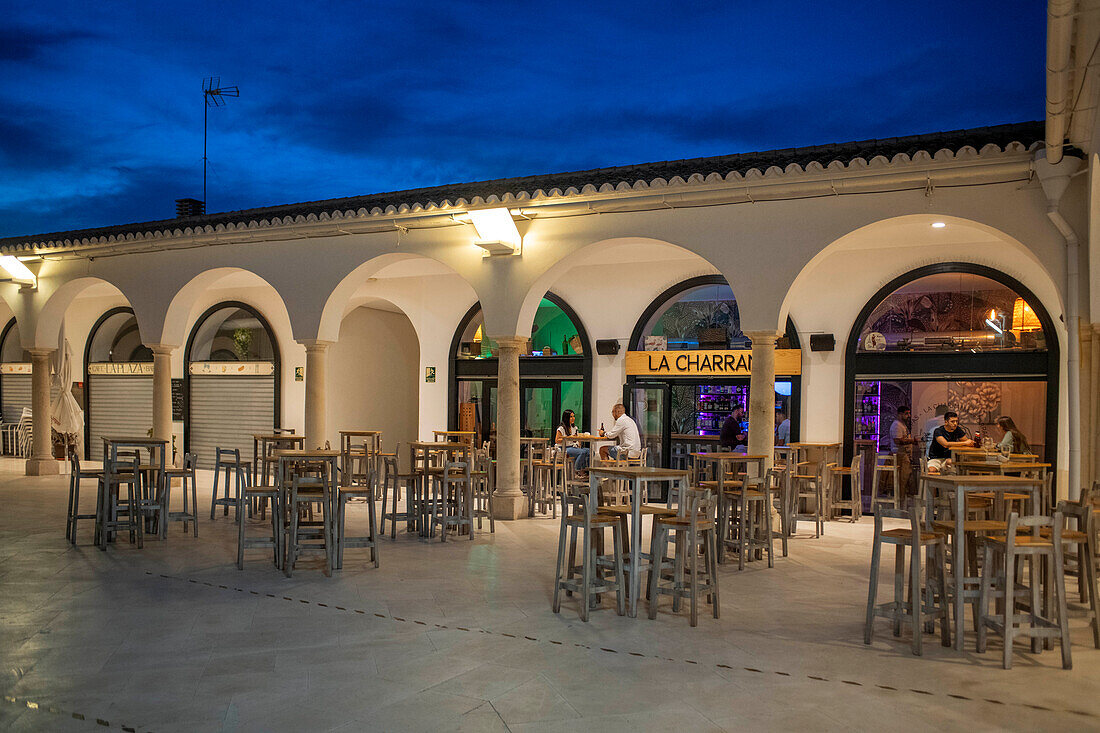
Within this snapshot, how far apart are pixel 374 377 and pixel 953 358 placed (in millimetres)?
10302

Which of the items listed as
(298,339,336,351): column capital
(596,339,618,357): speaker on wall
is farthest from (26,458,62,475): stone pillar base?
(596,339,618,357): speaker on wall

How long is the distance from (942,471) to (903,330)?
2277 millimetres

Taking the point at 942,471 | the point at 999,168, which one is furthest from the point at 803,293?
the point at 999,168

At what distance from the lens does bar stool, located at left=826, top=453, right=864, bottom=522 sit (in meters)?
9.88

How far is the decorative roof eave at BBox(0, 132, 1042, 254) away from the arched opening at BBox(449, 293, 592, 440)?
Result: 8.50ft

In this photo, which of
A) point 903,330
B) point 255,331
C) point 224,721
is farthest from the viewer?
point 255,331

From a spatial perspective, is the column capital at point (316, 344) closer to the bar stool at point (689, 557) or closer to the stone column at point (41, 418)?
the stone column at point (41, 418)

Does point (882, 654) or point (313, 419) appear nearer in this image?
point (882, 654)

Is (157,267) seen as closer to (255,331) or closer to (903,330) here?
(255,331)

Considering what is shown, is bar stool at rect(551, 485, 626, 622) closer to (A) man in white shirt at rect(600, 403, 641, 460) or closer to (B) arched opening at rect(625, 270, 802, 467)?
(A) man in white shirt at rect(600, 403, 641, 460)

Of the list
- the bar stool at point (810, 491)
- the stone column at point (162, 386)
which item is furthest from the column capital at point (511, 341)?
the stone column at point (162, 386)

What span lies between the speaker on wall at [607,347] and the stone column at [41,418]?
891 centimetres

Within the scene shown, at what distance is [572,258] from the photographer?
955cm

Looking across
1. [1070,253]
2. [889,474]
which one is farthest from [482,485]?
[1070,253]
